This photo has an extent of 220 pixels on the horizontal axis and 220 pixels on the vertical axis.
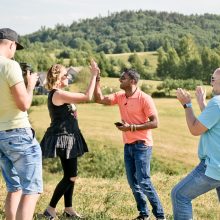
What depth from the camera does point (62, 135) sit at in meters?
6.32

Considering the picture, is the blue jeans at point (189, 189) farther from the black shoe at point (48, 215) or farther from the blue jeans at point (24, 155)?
the black shoe at point (48, 215)

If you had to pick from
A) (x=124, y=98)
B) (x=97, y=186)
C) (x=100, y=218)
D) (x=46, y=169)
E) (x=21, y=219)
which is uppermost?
(x=124, y=98)

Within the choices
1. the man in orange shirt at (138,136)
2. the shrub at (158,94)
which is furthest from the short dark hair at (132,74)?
the shrub at (158,94)

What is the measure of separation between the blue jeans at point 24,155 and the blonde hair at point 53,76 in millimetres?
1525

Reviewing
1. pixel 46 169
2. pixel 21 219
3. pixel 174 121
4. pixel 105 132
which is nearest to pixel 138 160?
pixel 21 219

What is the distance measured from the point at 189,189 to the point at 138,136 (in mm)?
1664

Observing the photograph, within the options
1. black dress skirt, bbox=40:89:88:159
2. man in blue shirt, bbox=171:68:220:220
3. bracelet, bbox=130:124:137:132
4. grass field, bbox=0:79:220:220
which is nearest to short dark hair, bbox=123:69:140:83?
bracelet, bbox=130:124:137:132

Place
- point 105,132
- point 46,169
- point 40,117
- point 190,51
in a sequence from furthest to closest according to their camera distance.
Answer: point 190,51 → point 40,117 → point 105,132 → point 46,169

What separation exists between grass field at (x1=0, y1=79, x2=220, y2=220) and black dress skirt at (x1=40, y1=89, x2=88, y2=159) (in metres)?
0.92

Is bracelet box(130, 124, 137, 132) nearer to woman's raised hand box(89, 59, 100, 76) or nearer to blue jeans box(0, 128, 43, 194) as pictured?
woman's raised hand box(89, 59, 100, 76)

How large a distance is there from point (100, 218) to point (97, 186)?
8.85ft

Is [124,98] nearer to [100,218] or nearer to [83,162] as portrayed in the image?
[100,218]

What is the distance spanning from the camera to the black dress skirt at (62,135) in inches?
247

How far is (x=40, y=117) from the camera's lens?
5672cm
